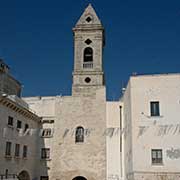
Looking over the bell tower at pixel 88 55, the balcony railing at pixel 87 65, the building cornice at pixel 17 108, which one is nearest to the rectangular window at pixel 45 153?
the building cornice at pixel 17 108

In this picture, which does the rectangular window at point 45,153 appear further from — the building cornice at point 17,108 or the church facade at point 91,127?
the building cornice at point 17,108

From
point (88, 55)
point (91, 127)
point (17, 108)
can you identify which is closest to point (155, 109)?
point (91, 127)

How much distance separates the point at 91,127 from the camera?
2883cm

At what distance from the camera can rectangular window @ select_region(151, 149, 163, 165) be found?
69.3 ft

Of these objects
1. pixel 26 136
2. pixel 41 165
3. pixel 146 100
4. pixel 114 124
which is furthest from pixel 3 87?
pixel 146 100

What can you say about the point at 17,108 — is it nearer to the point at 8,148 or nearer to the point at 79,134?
the point at 8,148

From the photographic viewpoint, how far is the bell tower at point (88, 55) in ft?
102

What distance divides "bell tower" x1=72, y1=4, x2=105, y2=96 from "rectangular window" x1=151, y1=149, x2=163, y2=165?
10.8m

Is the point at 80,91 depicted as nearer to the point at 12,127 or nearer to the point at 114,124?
the point at 114,124

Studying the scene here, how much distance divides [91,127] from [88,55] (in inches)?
332

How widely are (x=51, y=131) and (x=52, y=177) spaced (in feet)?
14.2

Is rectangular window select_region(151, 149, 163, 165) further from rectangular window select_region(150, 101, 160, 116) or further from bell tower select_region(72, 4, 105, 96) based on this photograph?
bell tower select_region(72, 4, 105, 96)

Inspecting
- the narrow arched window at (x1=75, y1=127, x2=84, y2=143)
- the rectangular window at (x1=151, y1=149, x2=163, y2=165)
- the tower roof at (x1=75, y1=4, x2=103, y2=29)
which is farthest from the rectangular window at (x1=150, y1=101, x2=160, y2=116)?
the tower roof at (x1=75, y1=4, x2=103, y2=29)

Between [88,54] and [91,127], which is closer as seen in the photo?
[91,127]
